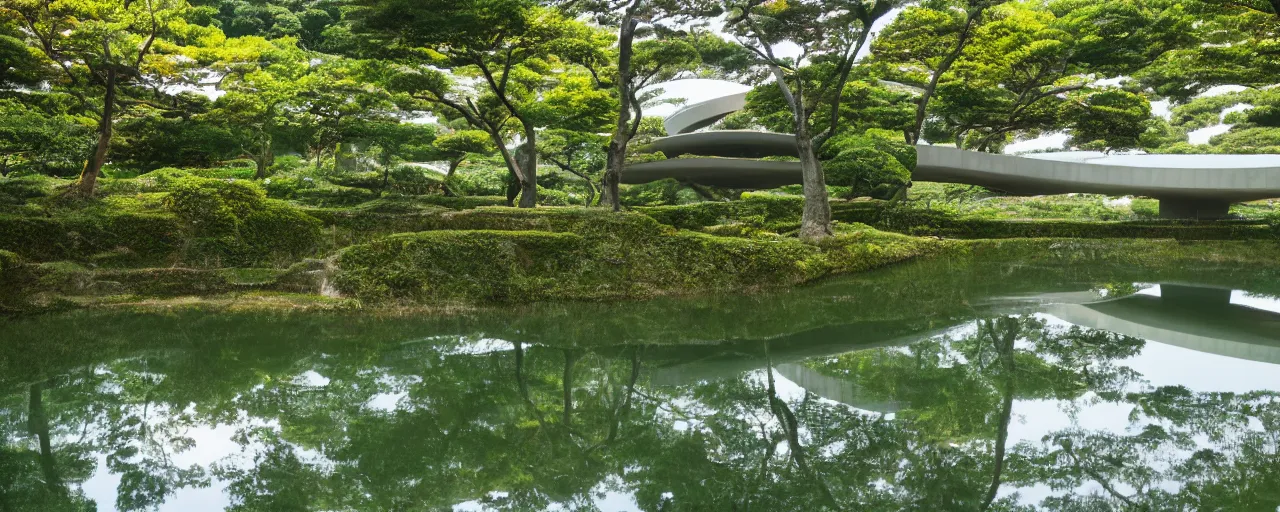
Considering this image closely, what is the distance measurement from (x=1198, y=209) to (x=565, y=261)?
57.0ft

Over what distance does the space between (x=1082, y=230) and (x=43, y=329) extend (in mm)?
17976

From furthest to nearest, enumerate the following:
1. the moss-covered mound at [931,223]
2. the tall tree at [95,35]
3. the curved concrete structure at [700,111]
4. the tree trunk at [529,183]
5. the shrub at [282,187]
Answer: the curved concrete structure at [700,111] → the shrub at [282,187] → the moss-covered mound at [931,223] → the tree trunk at [529,183] → the tall tree at [95,35]

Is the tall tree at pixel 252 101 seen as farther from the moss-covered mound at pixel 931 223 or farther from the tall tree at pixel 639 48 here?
the moss-covered mound at pixel 931 223

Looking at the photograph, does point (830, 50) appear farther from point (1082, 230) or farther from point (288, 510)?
point (288, 510)

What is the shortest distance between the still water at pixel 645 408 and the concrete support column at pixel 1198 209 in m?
13.1

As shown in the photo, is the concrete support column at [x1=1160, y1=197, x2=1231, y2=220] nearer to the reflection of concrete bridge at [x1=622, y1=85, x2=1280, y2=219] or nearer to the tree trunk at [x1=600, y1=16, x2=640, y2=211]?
the reflection of concrete bridge at [x1=622, y1=85, x2=1280, y2=219]

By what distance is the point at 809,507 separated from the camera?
3.01 m

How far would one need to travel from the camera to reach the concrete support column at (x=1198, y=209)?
18359 millimetres

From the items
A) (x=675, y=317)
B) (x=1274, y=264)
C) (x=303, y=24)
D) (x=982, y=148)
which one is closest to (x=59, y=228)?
(x=675, y=317)

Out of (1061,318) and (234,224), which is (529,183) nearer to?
(234,224)

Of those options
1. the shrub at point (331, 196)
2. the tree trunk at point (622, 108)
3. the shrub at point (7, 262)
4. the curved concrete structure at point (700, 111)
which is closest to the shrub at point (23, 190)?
the shrub at point (7, 262)

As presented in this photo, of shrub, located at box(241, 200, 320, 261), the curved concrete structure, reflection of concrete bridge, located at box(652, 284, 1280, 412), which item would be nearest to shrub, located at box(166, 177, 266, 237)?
shrub, located at box(241, 200, 320, 261)

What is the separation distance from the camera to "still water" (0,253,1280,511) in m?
3.22

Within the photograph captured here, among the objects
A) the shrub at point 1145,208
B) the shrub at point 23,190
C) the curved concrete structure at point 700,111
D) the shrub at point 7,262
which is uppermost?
the curved concrete structure at point 700,111
